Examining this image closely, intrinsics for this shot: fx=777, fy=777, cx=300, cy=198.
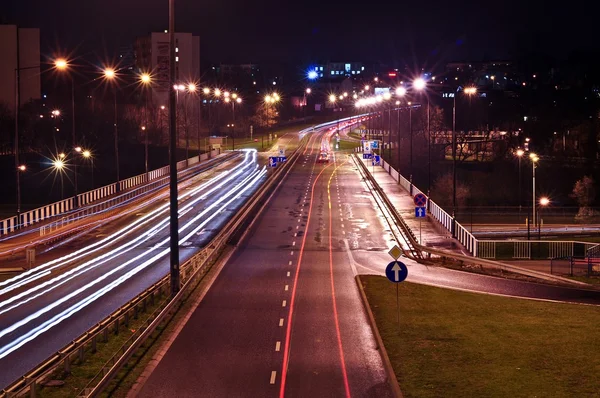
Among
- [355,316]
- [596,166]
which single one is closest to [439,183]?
[596,166]

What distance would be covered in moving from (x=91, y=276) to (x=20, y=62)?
7549 centimetres

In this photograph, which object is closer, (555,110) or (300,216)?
(300,216)

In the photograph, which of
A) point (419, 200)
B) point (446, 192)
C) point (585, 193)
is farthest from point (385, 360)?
point (585, 193)

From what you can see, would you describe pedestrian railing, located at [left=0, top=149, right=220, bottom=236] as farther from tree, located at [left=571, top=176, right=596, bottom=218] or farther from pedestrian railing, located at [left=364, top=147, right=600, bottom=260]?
tree, located at [left=571, top=176, right=596, bottom=218]

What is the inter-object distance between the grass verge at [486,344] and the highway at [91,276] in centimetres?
870

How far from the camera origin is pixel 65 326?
72.2ft

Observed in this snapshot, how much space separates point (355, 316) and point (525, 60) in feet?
423

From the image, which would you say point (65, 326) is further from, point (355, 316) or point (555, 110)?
point (555, 110)

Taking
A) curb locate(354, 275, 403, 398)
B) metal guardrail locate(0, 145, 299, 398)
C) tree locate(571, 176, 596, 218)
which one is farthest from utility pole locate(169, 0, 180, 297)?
tree locate(571, 176, 596, 218)

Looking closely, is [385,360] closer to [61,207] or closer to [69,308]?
[69,308]

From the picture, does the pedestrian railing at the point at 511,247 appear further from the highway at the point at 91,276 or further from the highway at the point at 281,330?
the highway at the point at 91,276

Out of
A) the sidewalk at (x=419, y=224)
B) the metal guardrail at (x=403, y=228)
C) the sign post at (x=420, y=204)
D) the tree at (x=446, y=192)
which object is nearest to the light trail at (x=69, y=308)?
the metal guardrail at (x=403, y=228)

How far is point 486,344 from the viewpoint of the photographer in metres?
19.4

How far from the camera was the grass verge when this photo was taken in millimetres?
15695
